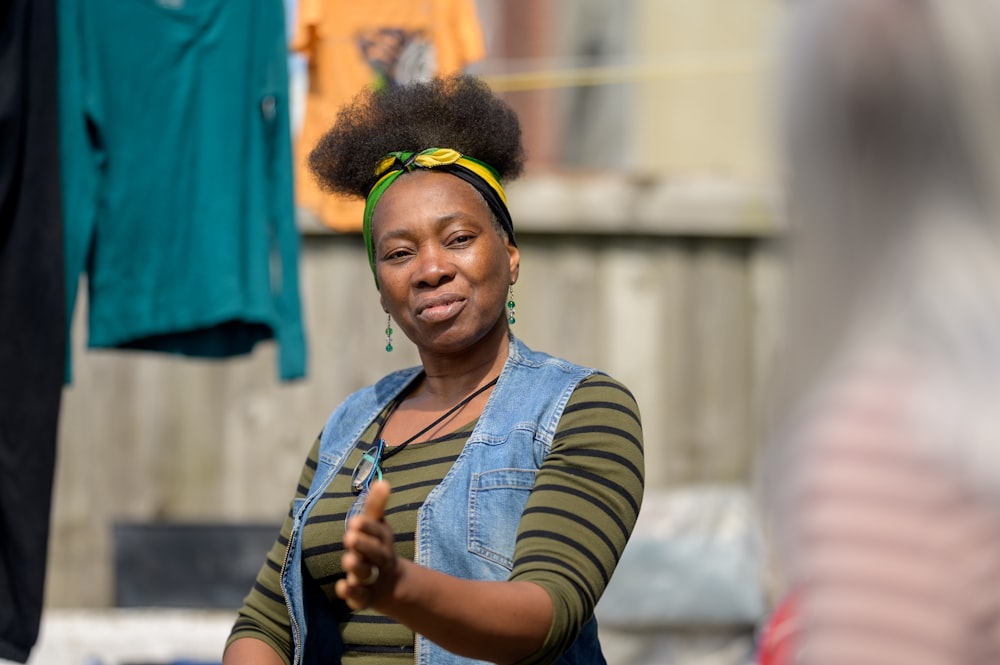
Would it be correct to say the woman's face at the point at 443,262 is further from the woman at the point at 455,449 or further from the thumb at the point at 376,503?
the thumb at the point at 376,503

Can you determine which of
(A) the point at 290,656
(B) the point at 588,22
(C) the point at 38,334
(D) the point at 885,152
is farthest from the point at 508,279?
(B) the point at 588,22

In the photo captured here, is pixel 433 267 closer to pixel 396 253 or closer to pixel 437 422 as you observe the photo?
pixel 396 253

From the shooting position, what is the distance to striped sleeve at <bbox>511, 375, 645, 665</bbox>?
5.43 feet

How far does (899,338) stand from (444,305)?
49.2 inches

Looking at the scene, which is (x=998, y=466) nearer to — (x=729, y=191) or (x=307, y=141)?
(x=307, y=141)

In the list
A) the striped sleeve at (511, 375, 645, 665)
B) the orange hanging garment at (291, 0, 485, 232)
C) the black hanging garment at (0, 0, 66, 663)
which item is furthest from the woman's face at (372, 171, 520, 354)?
the orange hanging garment at (291, 0, 485, 232)

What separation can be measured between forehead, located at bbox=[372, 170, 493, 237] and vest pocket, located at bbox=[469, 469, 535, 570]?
48cm

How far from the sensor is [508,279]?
2.15 m

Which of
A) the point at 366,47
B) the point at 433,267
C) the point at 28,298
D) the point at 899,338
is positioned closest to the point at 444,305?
the point at 433,267

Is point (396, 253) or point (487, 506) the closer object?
point (487, 506)

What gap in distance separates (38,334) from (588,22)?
384 cm

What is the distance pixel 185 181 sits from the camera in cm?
359

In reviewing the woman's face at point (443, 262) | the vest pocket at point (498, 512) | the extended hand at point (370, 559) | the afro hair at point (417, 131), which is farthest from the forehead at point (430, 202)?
the extended hand at point (370, 559)

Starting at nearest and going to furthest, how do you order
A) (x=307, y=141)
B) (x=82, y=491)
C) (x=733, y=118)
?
(x=307, y=141), (x=82, y=491), (x=733, y=118)
